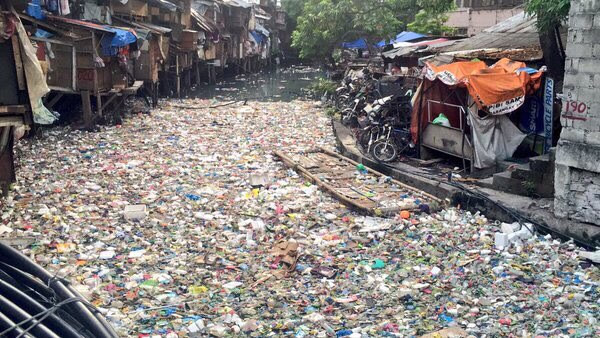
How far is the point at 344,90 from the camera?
19734 millimetres

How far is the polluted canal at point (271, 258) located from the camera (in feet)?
17.5

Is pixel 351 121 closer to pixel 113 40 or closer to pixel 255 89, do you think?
pixel 113 40

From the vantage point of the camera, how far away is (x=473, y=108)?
974 cm

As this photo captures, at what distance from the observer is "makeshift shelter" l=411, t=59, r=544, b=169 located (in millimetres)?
9164

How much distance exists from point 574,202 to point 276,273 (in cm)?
398

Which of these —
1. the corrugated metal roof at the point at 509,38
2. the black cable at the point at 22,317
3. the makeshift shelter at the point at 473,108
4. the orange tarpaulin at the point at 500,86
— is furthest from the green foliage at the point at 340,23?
the black cable at the point at 22,317

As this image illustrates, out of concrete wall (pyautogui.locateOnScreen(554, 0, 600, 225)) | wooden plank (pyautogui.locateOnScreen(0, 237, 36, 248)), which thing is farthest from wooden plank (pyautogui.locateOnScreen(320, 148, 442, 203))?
wooden plank (pyautogui.locateOnScreen(0, 237, 36, 248))

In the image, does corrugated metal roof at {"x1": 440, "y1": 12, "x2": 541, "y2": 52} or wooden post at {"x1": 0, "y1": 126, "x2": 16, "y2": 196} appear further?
corrugated metal roof at {"x1": 440, "y1": 12, "x2": 541, "y2": 52}

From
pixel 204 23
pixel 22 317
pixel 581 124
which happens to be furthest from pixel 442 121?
pixel 204 23

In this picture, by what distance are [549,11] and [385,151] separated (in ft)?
13.9

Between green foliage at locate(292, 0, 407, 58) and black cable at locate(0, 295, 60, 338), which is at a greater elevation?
green foliage at locate(292, 0, 407, 58)

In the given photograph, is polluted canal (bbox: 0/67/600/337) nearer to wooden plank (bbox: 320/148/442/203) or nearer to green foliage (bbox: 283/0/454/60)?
wooden plank (bbox: 320/148/442/203)

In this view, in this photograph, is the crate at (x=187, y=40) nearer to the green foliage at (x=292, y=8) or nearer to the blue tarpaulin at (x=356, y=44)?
the blue tarpaulin at (x=356, y=44)

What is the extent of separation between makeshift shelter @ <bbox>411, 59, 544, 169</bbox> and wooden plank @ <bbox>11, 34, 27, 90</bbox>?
Answer: 22.6 ft
